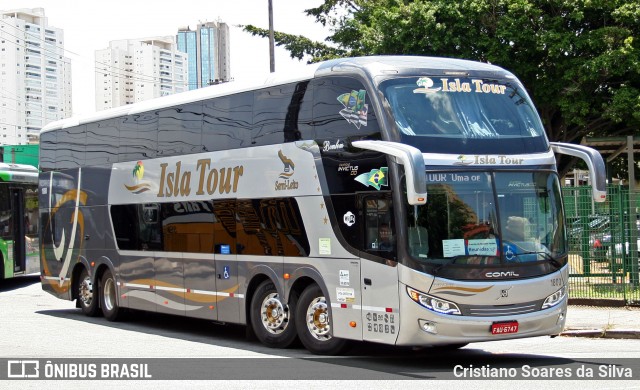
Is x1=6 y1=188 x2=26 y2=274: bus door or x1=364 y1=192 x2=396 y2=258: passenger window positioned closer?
x1=364 y1=192 x2=396 y2=258: passenger window

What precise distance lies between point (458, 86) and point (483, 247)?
217cm

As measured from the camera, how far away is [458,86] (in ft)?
39.9

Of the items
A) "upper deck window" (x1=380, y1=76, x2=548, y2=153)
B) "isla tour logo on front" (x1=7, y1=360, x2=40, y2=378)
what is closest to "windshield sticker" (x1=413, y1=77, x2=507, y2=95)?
"upper deck window" (x1=380, y1=76, x2=548, y2=153)

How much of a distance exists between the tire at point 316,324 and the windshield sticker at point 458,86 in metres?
3.14

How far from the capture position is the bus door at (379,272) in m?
11.5

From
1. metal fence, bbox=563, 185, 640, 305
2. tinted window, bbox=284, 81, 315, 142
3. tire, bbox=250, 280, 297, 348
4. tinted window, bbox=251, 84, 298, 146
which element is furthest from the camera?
metal fence, bbox=563, 185, 640, 305

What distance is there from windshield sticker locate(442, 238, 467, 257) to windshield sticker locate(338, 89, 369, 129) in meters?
1.90

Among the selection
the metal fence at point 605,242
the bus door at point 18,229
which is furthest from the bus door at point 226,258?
the bus door at point 18,229

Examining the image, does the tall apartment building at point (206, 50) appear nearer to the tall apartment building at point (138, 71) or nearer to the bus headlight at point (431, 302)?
the tall apartment building at point (138, 71)

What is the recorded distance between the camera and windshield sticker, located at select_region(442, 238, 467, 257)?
37.1ft

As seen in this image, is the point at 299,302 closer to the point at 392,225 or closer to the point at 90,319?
the point at 392,225

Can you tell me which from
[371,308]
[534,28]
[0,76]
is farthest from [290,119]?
[0,76]

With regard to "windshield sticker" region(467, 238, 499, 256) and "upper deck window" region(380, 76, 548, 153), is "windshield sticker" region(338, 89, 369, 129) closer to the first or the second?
"upper deck window" region(380, 76, 548, 153)

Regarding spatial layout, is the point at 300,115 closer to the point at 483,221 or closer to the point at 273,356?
→ the point at 483,221
